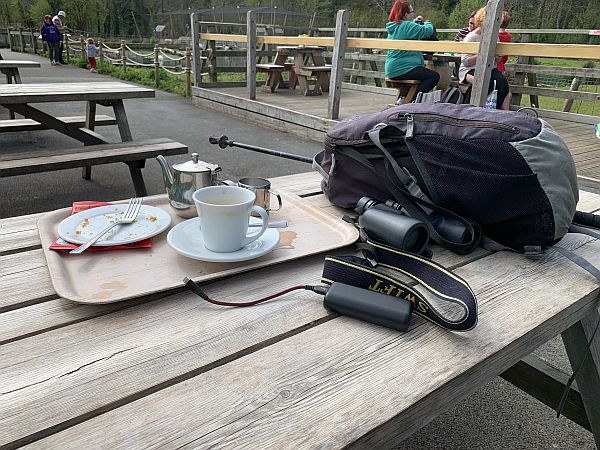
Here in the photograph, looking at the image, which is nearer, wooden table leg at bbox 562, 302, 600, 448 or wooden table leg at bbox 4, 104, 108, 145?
wooden table leg at bbox 562, 302, 600, 448

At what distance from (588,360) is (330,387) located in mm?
945

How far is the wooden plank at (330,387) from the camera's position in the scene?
22.6 inches

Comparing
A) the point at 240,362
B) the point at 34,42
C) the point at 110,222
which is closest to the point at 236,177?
the point at 110,222

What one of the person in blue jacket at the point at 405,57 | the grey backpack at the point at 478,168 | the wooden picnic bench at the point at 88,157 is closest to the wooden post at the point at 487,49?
the person in blue jacket at the point at 405,57

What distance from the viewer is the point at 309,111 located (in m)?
6.19

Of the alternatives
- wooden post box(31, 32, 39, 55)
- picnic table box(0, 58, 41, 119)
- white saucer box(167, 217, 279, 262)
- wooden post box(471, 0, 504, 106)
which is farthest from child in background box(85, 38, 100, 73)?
white saucer box(167, 217, 279, 262)

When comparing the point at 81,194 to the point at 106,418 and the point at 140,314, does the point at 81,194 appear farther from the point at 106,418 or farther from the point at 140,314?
the point at 106,418

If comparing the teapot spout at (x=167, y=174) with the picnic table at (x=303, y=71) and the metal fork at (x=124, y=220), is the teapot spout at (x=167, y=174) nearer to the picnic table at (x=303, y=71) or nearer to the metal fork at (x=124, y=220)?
the metal fork at (x=124, y=220)

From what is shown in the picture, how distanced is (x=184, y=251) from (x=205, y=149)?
4487mm

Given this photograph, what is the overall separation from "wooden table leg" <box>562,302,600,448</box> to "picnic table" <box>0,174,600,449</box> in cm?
26

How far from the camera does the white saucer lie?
948mm

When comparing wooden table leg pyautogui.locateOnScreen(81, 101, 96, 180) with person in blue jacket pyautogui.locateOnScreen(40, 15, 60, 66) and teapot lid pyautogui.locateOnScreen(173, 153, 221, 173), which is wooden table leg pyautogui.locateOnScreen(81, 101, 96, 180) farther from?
person in blue jacket pyautogui.locateOnScreen(40, 15, 60, 66)

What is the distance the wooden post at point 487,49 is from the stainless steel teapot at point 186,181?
331 cm

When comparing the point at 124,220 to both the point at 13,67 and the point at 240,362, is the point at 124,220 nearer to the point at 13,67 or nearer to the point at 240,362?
the point at 240,362
